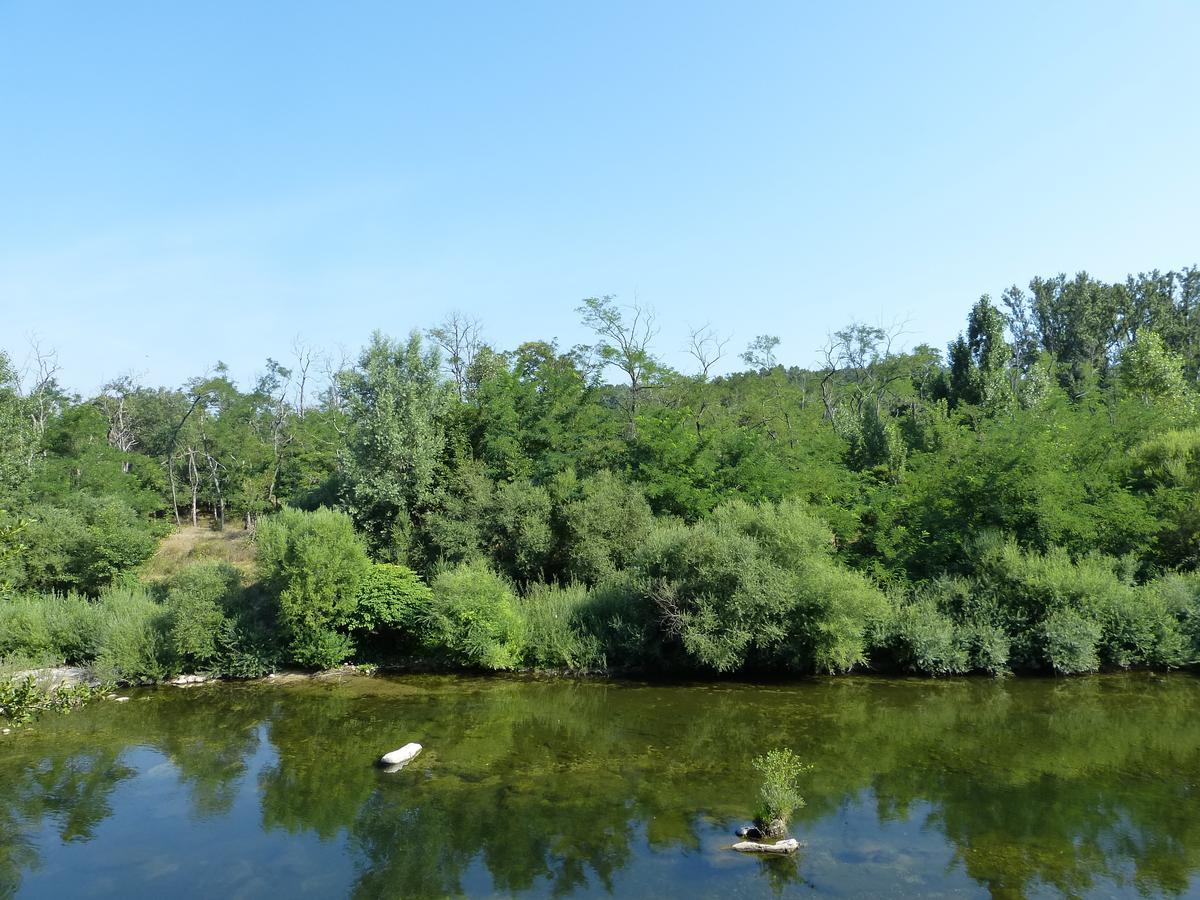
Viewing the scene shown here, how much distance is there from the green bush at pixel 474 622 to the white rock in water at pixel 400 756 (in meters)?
7.01

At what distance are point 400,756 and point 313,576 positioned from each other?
8499 mm

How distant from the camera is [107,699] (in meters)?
24.6

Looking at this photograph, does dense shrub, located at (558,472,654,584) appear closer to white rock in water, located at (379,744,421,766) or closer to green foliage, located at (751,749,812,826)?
white rock in water, located at (379,744,421,766)

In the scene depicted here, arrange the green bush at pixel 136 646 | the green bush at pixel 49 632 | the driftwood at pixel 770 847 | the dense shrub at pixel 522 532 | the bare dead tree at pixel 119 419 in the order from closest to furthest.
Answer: the driftwood at pixel 770 847 → the green bush at pixel 136 646 → the green bush at pixel 49 632 → the dense shrub at pixel 522 532 → the bare dead tree at pixel 119 419

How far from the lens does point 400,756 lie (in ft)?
61.2

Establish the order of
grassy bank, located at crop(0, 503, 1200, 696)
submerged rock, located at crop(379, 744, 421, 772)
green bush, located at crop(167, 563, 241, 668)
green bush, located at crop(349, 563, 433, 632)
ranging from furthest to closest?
1. green bush, located at crop(349, 563, 433, 632)
2. green bush, located at crop(167, 563, 241, 668)
3. grassy bank, located at crop(0, 503, 1200, 696)
4. submerged rock, located at crop(379, 744, 421, 772)

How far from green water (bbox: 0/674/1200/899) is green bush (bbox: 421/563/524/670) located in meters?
1.57

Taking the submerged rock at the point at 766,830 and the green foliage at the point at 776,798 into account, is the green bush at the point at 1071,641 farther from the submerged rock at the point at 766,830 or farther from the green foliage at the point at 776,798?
the submerged rock at the point at 766,830

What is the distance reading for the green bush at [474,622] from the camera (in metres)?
26.1

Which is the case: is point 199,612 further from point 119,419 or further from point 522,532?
point 119,419

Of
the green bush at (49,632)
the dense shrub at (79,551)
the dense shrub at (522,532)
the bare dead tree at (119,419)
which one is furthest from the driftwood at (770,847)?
the bare dead tree at (119,419)

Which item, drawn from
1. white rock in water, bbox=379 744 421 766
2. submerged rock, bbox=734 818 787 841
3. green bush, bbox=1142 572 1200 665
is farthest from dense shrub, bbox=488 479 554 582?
green bush, bbox=1142 572 1200 665

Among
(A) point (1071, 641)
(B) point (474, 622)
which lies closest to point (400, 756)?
(B) point (474, 622)

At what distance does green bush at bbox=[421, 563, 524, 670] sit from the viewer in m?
26.1
